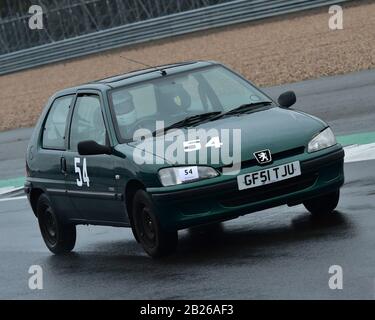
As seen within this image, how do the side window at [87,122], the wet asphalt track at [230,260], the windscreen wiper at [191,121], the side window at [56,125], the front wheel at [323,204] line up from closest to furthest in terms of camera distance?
the wet asphalt track at [230,260] < the windscreen wiper at [191,121] < the front wheel at [323,204] < the side window at [87,122] < the side window at [56,125]

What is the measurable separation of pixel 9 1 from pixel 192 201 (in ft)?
185

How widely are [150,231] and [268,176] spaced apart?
1061mm

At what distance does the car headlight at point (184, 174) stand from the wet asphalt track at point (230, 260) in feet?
2.11

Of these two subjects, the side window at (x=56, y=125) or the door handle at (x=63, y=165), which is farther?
the side window at (x=56, y=125)

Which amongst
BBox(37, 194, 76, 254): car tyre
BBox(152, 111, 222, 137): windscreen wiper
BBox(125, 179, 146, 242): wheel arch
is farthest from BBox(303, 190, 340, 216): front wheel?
BBox(37, 194, 76, 254): car tyre

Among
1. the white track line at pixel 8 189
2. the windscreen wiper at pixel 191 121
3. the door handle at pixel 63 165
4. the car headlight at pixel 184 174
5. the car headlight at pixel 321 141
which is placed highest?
the windscreen wiper at pixel 191 121

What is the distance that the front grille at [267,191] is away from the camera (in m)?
9.05

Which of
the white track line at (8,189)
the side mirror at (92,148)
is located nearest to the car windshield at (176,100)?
the side mirror at (92,148)

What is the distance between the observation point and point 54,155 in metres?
10.9

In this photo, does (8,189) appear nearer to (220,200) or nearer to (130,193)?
(130,193)

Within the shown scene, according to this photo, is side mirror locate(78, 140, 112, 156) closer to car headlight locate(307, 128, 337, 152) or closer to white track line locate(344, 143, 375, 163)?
car headlight locate(307, 128, 337, 152)

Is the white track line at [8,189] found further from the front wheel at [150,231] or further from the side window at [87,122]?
the front wheel at [150,231]

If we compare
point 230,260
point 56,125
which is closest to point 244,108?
point 230,260

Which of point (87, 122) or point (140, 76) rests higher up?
point (140, 76)
